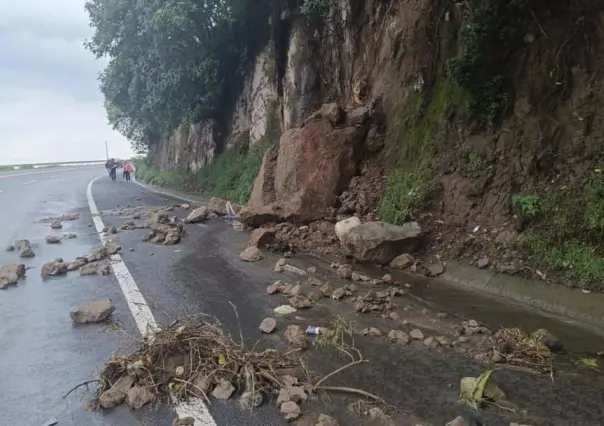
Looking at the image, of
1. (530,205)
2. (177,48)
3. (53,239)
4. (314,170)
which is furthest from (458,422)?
(177,48)

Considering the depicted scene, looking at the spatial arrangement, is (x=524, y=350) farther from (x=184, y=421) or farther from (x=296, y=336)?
(x=184, y=421)

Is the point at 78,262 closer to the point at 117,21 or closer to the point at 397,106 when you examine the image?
the point at 397,106

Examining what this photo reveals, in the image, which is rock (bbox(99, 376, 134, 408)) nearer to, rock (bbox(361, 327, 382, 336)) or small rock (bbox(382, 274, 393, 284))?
rock (bbox(361, 327, 382, 336))

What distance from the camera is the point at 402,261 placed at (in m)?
7.54

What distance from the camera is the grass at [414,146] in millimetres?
8688

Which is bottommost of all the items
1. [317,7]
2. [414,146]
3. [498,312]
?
[498,312]

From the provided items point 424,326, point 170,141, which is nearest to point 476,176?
point 424,326

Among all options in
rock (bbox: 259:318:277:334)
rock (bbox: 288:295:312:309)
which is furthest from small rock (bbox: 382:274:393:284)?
rock (bbox: 259:318:277:334)

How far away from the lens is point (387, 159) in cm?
1041

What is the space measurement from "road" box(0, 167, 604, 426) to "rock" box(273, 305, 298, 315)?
9 cm

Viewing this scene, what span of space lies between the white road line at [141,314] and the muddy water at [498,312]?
3.15 meters

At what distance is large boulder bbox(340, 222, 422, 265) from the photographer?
7.72 metres

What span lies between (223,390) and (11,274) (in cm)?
516

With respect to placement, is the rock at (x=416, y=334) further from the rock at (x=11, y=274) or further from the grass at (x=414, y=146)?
the rock at (x=11, y=274)
